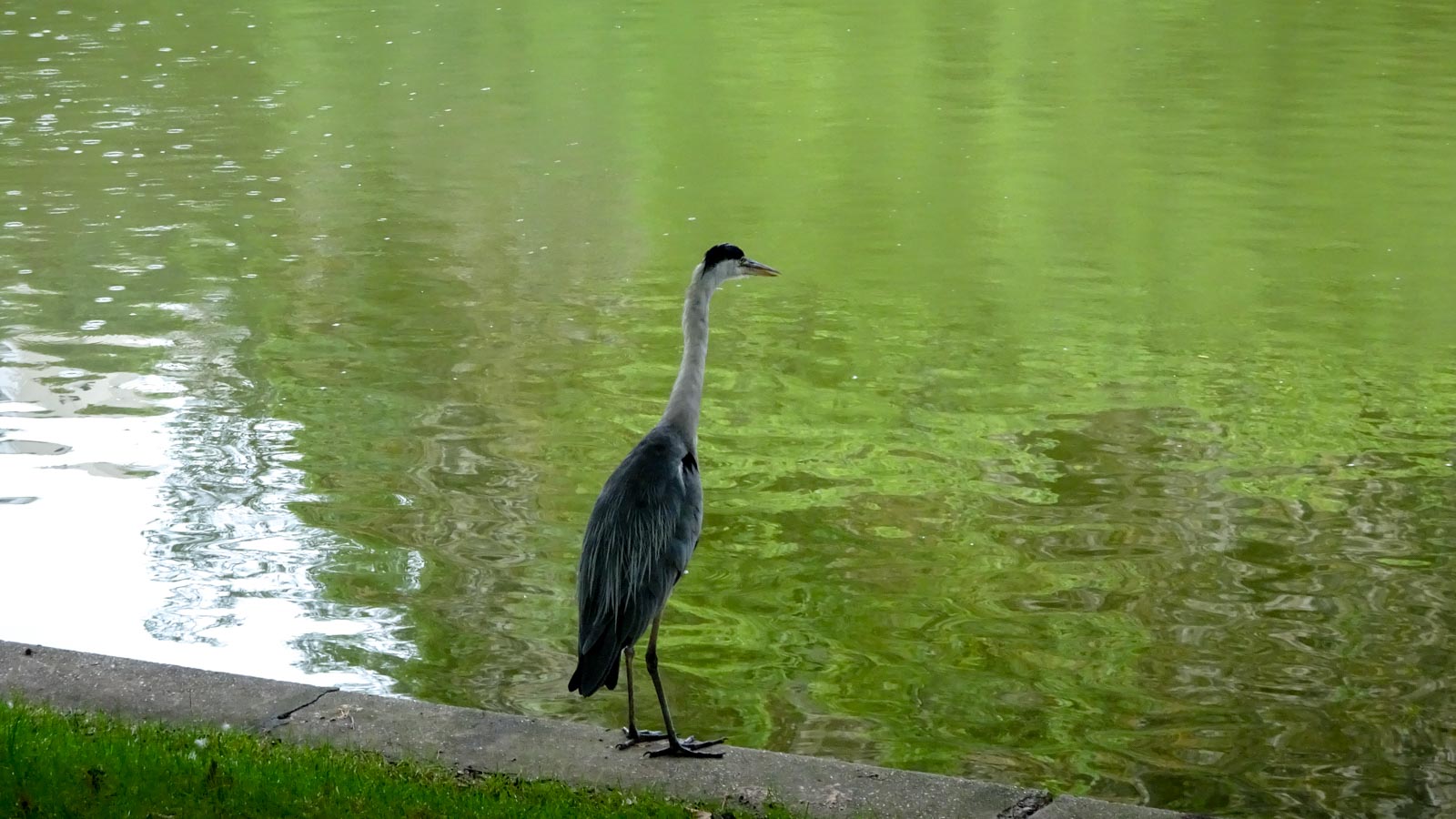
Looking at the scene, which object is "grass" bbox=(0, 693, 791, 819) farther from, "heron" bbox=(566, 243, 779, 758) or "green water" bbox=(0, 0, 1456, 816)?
"green water" bbox=(0, 0, 1456, 816)

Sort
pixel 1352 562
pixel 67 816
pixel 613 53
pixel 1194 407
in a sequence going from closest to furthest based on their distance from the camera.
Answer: pixel 67 816
pixel 1352 562
pixel 1194 407
pixel 613 53

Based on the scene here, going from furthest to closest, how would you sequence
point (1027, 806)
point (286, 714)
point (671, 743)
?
point (286, 714), point (671, 743), point (1027, 806)

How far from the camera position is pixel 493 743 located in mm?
5613

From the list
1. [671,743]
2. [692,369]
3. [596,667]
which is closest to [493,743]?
[596,667]

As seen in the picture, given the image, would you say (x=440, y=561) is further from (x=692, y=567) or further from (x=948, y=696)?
(x=948, y=696)

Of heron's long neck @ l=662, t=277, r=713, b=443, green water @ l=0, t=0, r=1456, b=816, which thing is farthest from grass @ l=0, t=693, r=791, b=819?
green water @ l=0, t=0, r=1456, b=816

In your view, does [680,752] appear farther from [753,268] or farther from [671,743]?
[753,268]

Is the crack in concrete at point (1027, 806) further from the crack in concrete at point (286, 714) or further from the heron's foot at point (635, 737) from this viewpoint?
the crack in concrete at point (286, 714)

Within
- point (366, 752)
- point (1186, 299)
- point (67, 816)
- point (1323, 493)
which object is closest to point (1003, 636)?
point (1323, 493)

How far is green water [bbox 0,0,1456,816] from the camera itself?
726 cm

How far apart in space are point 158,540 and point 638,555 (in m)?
4.05

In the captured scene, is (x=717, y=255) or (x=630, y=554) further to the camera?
(x=717, y=255)

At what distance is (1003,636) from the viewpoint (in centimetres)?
768

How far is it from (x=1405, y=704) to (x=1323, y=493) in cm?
246
